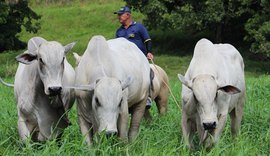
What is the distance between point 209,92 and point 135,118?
4.65ft

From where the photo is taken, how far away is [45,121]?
23.7 ft

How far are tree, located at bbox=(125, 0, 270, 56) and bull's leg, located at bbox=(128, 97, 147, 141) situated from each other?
15.1 metres

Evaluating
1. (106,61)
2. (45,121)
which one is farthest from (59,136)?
(106,61)

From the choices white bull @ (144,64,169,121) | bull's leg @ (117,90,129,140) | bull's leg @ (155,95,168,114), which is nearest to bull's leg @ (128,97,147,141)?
bull's leg @ (117,90,129,140)

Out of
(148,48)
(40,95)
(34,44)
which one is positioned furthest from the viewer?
(148,48)

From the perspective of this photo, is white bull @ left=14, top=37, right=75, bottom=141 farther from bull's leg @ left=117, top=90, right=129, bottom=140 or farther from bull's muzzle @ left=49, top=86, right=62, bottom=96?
bull's leg @ left=117, top=90, right=129, bottom=140

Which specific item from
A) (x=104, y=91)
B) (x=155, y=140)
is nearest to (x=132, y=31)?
(x=155, y=140)

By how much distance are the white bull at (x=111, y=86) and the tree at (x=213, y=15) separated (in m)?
15.2

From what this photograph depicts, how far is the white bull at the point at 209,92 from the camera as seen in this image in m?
6.87

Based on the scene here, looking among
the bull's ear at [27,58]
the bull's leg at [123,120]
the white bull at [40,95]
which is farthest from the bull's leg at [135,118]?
the bull's ear at [27,58]

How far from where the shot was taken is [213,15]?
2397 centimetres

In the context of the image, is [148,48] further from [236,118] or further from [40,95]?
[40,95]

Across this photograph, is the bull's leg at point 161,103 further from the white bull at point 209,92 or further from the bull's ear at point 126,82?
the bull's ear at point 126,82

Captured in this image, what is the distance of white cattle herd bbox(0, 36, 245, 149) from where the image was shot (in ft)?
22.1
